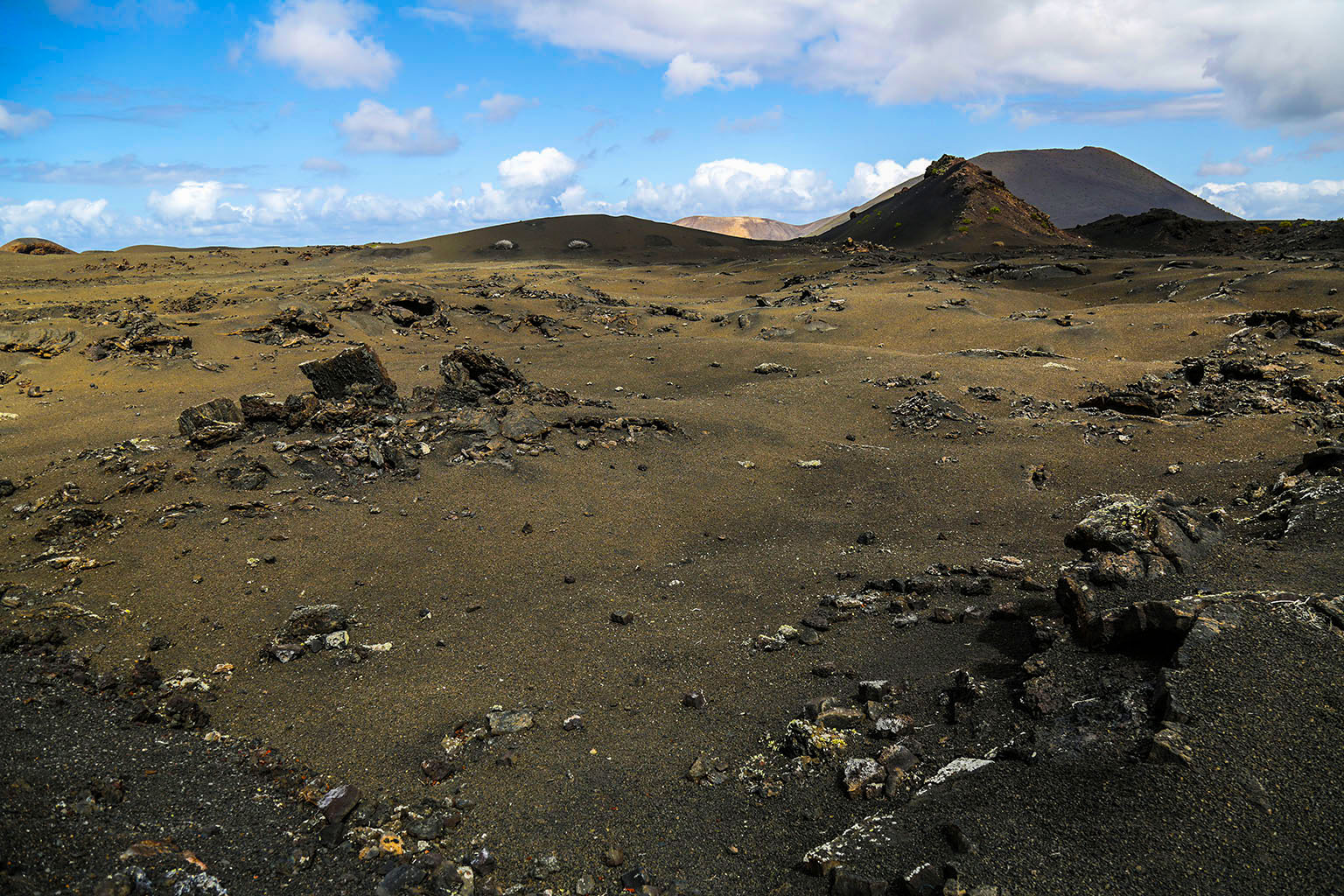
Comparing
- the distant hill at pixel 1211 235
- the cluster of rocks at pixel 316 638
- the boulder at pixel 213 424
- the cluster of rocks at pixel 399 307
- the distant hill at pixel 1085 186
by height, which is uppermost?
the distant hill at pixel 1085 186

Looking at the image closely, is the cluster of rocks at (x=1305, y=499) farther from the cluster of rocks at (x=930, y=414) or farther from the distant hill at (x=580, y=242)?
the distant hill at (x=580, y=242)

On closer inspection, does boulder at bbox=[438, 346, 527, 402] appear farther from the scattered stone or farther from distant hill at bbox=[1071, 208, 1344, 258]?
distant hill at bbox=[1071, 208, 1344, 258]

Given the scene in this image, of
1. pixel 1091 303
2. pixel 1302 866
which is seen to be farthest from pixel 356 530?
pixel 1091 303

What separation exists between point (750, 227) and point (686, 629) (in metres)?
138

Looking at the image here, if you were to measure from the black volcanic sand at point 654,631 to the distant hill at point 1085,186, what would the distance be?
77.9 m

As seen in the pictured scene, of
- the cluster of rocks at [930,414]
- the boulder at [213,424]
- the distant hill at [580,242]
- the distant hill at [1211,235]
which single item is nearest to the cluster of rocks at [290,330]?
the boulder at [213,424]

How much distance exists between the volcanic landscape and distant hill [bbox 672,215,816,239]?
122m

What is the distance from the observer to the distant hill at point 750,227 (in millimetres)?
134500

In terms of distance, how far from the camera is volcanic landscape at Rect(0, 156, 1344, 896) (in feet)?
13.8

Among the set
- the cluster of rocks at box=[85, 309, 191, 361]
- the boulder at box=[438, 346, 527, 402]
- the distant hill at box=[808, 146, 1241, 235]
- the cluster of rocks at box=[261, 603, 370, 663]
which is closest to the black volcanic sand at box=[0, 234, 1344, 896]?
the cluster of rocks at box=[261, 603, 370, 663]

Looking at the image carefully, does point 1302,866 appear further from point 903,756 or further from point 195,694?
point 195,694

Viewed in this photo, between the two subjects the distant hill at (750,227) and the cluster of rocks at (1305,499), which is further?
the distant hill at (750,227)

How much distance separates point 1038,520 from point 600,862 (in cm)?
778

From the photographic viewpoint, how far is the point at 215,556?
27.9 ft
